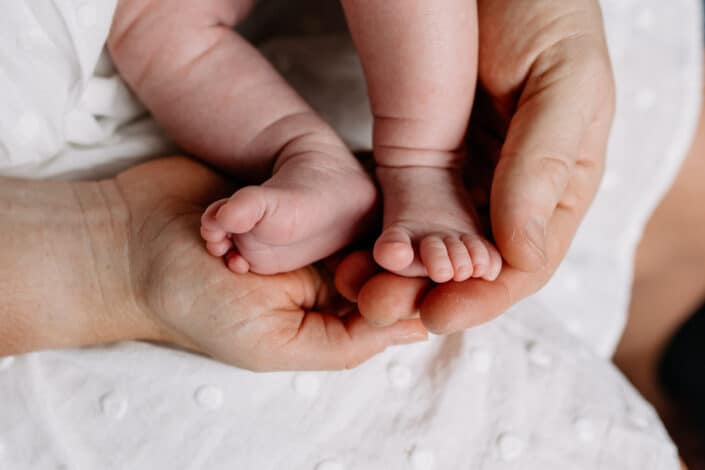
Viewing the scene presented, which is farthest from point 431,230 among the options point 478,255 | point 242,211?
point 242,211

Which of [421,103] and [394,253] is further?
[421,103]

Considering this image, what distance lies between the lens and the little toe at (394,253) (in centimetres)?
55

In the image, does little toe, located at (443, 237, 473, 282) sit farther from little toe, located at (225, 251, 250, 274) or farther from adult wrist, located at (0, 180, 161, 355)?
adult wrist, located at (0, 180, 161, 355)

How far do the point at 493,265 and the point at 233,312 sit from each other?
22cm

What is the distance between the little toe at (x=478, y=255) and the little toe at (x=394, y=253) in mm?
46

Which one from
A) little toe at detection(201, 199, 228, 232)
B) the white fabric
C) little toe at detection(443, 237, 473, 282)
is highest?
little toe at detection(201, 199, 228, 232)

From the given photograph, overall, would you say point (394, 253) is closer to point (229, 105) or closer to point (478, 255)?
point (478, 255)

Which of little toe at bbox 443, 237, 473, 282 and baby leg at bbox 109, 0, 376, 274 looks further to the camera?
baby leg at bbox 109, 0, 376, 274

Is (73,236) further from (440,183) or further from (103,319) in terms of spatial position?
(440,183)

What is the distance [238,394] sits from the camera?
0.65 m

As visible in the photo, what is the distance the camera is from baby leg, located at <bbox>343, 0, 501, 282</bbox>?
0.62 metres

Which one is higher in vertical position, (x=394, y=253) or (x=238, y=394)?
(x=394, y=253)

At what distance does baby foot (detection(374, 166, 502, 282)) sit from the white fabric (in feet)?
0.52

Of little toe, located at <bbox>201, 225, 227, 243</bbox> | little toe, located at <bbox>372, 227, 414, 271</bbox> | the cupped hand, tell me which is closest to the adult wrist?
the cupped hand
